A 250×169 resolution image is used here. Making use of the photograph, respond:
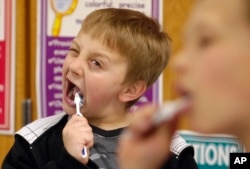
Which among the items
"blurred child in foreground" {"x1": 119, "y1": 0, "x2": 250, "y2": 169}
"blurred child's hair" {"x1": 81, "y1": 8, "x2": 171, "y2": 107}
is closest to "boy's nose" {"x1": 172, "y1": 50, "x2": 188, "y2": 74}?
"blurred child in foreground" {"x1": 119, "y1": 0, "x2": 250, "y2": 169}

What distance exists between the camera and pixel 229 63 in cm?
31

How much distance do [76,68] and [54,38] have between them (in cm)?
86

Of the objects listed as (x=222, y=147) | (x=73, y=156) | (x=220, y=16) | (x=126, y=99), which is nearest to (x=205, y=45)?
(x=220, y=16)

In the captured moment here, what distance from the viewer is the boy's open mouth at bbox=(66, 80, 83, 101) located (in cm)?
105

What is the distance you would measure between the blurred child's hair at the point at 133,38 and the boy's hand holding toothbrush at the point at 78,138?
0.16 metres

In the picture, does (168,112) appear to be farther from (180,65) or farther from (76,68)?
(76,68)

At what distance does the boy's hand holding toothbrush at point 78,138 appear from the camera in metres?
0.97

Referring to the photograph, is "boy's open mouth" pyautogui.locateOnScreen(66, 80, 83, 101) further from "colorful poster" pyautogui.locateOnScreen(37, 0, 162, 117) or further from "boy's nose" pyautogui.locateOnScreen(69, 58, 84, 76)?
"colorful poster" pyautogui.locateOnScreen(37, 0, 162, 117)

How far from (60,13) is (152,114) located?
1554 mm

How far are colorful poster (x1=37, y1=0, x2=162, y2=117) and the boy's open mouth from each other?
768 millimetres

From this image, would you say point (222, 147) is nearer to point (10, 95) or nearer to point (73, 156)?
point (10, 95)

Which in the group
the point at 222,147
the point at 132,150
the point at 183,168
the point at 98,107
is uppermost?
the point at 132,150

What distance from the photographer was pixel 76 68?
3.39 feet

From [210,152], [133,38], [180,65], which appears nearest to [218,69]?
[180,65]
